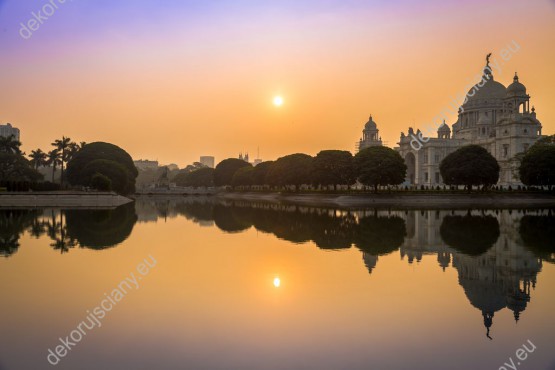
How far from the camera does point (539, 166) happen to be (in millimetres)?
77562

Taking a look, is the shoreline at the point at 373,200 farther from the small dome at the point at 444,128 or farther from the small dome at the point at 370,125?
the small dome at the point at 370,125

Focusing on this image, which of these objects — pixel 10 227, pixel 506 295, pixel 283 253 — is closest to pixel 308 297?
pixel 506 295

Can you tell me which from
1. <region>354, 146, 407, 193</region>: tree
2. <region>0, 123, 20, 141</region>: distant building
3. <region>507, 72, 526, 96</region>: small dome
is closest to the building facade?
<region>507, 72, 526, 96</region>: small dome

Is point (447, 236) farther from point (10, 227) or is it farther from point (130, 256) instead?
→ point (10, 227)

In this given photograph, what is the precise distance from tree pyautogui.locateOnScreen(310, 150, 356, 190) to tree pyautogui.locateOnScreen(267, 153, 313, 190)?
5.30 m

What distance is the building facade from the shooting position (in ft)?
332

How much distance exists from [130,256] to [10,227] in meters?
18.4

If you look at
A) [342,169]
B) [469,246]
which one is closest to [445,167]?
[342,169]

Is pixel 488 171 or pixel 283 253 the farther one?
pixel 488 171

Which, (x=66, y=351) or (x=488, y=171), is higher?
(x=488, y=171)

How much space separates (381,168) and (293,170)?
25422 mm

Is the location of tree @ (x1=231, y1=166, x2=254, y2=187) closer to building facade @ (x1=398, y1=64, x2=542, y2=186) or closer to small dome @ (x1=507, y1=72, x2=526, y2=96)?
building facade @ (x1=398, y1=64, x2=542, y2=186)

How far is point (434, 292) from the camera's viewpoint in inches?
612

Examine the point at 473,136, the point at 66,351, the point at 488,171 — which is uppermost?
the point at 473,136
